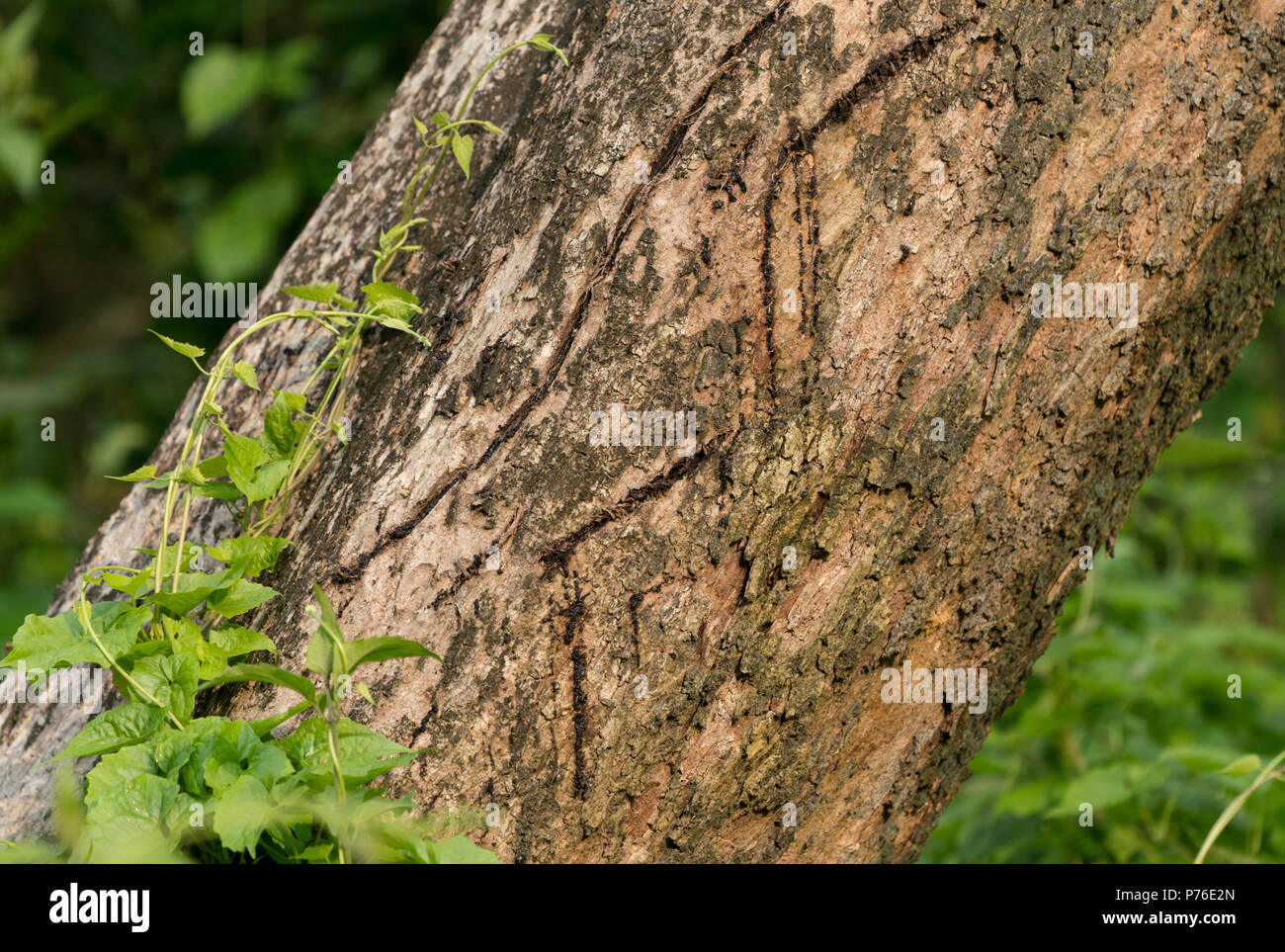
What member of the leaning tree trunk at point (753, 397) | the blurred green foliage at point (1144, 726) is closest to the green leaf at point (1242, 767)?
the blurred green foliage at point (1144, 726)

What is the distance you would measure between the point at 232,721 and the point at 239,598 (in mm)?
154

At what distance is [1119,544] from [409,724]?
9.37 feet

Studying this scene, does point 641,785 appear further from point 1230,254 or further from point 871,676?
point 1230,254

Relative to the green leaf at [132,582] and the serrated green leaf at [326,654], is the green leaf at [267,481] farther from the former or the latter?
the serrated green leaf at [326,654]

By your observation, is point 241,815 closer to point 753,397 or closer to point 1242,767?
point 753,397

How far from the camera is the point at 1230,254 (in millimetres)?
1513

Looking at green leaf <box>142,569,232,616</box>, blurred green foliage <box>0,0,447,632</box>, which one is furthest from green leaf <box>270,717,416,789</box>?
blurred green foliage <box>0,0,447,632</box>

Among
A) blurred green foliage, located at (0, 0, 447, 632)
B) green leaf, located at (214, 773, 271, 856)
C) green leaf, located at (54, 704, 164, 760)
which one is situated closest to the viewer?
green leaf, located at (214, 773, 271, 856)

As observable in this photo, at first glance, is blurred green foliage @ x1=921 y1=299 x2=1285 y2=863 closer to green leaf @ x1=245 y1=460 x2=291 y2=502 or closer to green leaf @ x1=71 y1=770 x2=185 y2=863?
green leaf @ x1=245 y1=460 x2=291 y2=502

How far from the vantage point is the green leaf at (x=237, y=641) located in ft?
3.91

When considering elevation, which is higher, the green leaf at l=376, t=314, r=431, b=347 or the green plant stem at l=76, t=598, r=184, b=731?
the green leaf at l=376, t=314, r=431, b=347

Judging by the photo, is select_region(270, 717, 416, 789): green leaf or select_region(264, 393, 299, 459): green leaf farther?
select_region(264, 393, 299, 459): green leaf

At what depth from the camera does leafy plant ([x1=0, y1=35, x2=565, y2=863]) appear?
Answer: 99 cm

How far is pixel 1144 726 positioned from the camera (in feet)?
9.21
